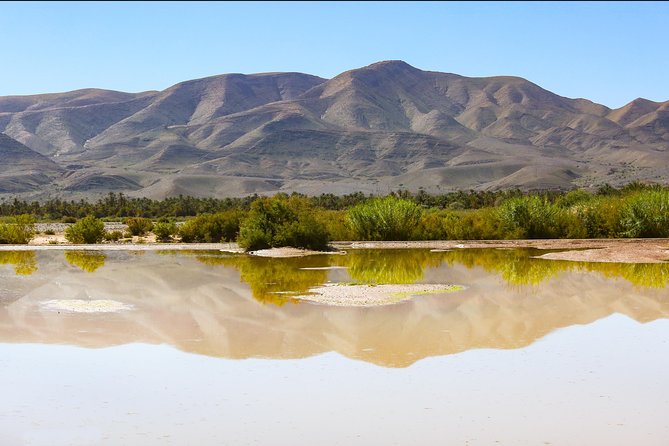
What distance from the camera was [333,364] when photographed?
1134 centimetres

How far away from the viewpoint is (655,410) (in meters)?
9.06

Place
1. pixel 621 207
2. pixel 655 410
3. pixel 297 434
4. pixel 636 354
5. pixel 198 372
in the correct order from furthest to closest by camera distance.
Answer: pixel 621 207
pixel 636 354
pixel 198 372
pixel 655 410
pixel 297 434

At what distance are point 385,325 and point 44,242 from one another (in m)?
26.6

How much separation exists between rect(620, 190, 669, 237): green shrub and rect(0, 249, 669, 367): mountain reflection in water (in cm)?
886

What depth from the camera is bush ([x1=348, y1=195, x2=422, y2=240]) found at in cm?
3419

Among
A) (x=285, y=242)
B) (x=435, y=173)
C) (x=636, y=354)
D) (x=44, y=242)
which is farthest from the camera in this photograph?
(x=435, y=173)

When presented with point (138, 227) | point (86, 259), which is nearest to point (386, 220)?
point (86, 259)

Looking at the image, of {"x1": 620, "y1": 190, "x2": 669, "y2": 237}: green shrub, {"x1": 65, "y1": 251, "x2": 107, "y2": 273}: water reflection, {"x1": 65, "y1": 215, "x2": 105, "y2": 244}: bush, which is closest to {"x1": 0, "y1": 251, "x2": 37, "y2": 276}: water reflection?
{"x1": 65, "y1": 251, "x2": 107, "y2": 273}: water reflection

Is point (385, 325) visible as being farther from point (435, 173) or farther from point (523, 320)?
point (435, 173)

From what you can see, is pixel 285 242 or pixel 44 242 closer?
pixel 285 242

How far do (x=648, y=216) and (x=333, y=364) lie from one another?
24972 millimetres

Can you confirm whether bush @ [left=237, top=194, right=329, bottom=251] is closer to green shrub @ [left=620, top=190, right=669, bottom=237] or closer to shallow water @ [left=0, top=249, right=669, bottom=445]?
shallow water @ [left=0, top=249, right=669, bottom=445]

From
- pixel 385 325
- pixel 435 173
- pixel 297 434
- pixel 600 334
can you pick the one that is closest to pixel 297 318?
pixel 385 325

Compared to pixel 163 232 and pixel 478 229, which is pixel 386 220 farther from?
pixel 163 232
